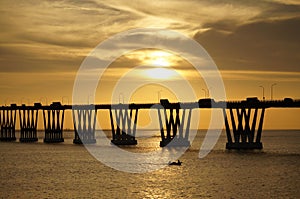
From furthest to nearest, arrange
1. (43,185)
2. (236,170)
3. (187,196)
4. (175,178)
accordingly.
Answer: (236,170) → (175,178) → (43,185) → (187,196)

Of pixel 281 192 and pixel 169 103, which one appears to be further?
pixel 169 103

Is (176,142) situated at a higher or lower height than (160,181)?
higher

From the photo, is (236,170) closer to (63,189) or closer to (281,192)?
(281,192)

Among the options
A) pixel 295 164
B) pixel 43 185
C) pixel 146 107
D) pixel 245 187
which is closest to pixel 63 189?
pixel 43 185

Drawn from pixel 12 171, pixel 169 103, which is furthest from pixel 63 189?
pixel 169 103

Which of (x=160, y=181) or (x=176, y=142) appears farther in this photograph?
(x=176, y=142)

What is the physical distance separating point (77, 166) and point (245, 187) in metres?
47.1

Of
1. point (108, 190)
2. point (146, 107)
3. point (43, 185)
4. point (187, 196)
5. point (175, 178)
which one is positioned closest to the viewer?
point (187, 196)

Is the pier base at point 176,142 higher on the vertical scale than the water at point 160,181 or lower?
higher

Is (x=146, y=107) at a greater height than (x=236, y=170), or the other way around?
(x=146, y=107)

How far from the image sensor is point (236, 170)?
103875mm

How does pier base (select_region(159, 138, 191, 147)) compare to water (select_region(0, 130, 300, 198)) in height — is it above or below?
above

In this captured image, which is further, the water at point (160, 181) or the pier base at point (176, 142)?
the pier base at point (176, 142)

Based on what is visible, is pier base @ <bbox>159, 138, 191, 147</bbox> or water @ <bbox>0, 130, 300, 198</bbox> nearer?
water @ <bbox>0, 130, 300, 198</bbox>
